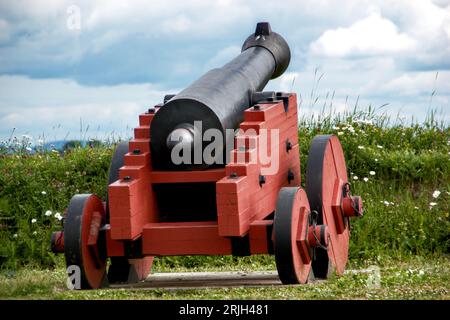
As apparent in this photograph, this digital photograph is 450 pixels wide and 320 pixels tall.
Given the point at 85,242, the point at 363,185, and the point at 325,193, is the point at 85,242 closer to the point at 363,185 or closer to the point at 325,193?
the point at 325,193

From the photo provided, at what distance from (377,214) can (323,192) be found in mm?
2598

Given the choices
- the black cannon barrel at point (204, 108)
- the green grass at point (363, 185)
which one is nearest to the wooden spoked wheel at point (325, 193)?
the black cannon barrel at point (204, 108)

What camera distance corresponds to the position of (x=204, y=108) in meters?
7.26

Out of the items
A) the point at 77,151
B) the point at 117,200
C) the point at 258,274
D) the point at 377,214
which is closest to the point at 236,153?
the point at 117,200

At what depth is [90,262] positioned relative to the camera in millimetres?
7348

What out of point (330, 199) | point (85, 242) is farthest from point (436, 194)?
point (85, 242)

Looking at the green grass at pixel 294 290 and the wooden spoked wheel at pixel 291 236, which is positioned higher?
the wooden spoked wheel at pixel 291 236

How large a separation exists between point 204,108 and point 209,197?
28.4 inches

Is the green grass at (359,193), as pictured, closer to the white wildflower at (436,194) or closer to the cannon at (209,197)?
the white wildflower at (436,194)

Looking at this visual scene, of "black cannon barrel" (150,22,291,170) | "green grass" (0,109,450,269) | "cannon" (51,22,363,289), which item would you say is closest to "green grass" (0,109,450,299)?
"green grass" (0,109,450,269)

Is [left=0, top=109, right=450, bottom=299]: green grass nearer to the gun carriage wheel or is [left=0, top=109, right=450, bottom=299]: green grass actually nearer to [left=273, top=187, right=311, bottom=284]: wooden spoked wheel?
the gun carriage wheel

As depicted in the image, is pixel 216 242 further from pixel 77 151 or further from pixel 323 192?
pixel 77 151

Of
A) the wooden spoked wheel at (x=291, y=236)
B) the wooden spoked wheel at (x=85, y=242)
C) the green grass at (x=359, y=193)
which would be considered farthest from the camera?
Result: the green grass at (x=359, y=193)

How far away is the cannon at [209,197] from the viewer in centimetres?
705
